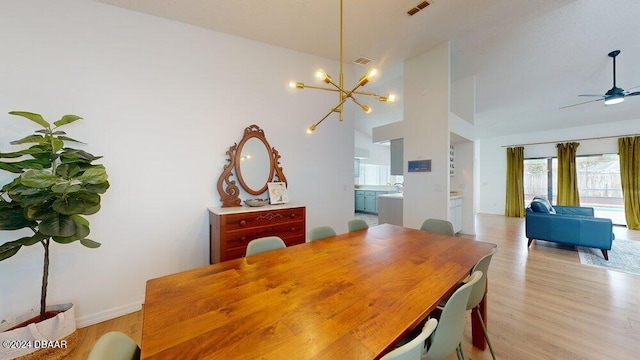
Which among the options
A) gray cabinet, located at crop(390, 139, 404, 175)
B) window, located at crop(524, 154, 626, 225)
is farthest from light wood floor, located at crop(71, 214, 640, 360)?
window, located at crop(524, 154, 626, 225)

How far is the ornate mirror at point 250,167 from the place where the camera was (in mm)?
2844

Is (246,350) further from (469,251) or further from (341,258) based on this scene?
(469,251)

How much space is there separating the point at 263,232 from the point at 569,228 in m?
4.92

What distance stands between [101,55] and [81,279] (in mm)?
2144

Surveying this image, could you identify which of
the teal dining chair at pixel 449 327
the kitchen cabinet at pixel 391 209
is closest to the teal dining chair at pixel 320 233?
the teal dining chair at pixel 449 327

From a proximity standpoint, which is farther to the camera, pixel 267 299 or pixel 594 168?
pixel 594 168

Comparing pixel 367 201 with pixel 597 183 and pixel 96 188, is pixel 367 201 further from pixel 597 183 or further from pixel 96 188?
pixel 96 188

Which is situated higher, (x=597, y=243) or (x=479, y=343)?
(x=597, y=243)

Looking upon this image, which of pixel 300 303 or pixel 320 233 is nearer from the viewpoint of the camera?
pixel 300 303

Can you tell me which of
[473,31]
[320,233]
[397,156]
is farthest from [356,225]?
[397,156]

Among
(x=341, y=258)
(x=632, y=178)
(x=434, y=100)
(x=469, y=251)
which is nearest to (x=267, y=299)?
(x=341, y=258)

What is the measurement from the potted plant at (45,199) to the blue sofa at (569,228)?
610 cm

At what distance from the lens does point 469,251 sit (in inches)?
70.5

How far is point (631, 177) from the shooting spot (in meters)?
5.55
